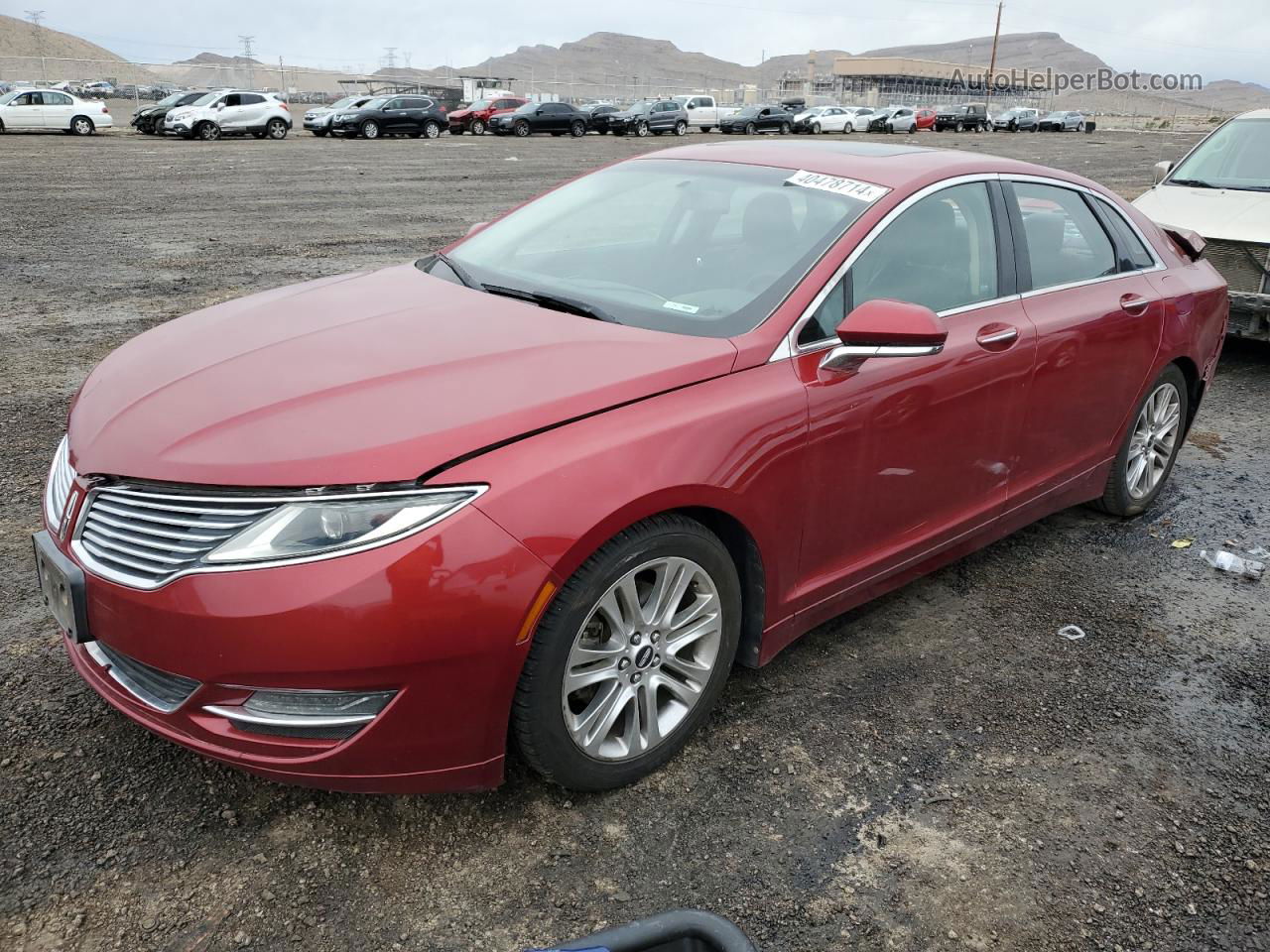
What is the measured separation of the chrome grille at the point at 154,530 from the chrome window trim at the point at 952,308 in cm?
151

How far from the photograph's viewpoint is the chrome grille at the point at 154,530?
7.63 ft

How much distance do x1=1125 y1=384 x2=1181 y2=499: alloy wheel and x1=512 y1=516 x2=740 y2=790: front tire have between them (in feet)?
8.82

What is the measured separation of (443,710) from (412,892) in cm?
47

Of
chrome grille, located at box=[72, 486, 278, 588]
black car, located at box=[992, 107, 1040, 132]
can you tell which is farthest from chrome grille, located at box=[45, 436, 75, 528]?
black car, located at box=[992, 107, 1040, 132]

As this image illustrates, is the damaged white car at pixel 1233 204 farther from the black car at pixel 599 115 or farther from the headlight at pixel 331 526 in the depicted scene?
the black car at pixel 599 115

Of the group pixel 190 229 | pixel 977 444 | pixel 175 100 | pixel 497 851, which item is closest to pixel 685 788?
pixel 497 851

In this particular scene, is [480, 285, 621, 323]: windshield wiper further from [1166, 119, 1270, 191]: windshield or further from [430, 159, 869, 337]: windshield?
[1166, 119, 1270, 191]: windshield

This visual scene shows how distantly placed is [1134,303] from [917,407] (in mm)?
1593

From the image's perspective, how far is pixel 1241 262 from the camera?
276 inches

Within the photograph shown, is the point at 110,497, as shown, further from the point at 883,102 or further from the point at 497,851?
the point at 883,102

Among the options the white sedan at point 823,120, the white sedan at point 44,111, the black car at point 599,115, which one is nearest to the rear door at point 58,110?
the white sedan at point 44,111

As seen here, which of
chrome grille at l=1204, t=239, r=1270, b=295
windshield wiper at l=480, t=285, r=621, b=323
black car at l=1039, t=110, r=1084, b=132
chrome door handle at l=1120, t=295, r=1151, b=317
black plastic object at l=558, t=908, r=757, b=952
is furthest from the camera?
black car at l=1039, t=110, r=1084, b=132

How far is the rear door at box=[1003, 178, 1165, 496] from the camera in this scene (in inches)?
152

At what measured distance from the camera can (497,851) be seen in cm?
262
